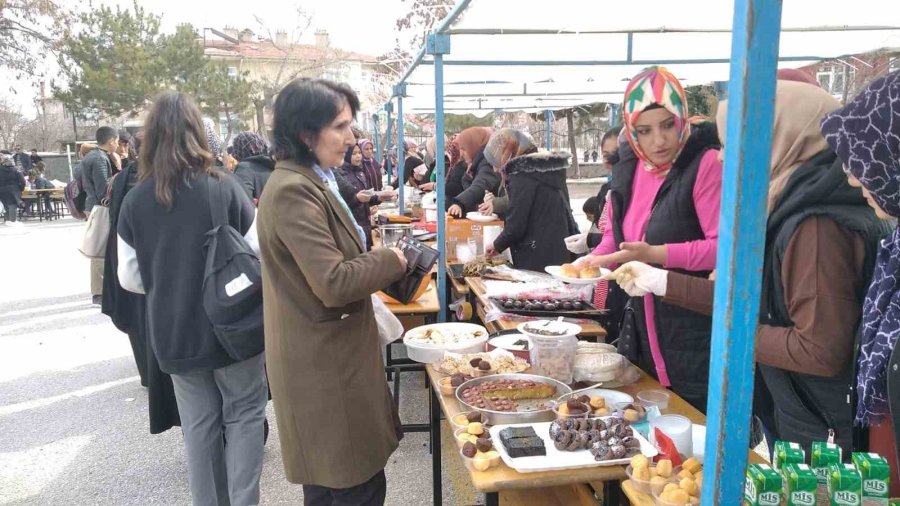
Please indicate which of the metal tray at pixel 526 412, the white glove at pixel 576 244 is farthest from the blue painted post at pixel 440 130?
the metal tray at pixel 526 412

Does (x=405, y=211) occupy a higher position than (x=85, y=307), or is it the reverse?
(x=405, y=211)

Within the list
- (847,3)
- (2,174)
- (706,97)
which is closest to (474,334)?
(847,3)

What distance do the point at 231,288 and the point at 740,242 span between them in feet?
6.44

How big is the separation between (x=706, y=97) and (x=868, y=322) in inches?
582

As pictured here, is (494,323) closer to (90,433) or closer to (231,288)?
(231,288)

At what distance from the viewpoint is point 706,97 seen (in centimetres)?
1462

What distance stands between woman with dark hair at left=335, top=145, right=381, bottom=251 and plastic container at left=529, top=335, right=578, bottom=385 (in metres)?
2.23

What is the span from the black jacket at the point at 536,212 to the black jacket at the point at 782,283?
2.51 meters

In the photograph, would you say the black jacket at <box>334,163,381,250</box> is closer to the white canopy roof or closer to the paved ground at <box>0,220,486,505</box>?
the white canopy roof

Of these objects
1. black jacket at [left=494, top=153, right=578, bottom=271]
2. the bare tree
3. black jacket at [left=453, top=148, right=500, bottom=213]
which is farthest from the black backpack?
the bare tree

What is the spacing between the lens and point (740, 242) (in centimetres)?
97

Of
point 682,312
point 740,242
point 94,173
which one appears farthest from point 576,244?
point 94,173

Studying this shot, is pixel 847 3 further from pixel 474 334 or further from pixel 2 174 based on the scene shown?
pixel 2 174

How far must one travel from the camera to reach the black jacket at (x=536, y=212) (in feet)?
13.5
